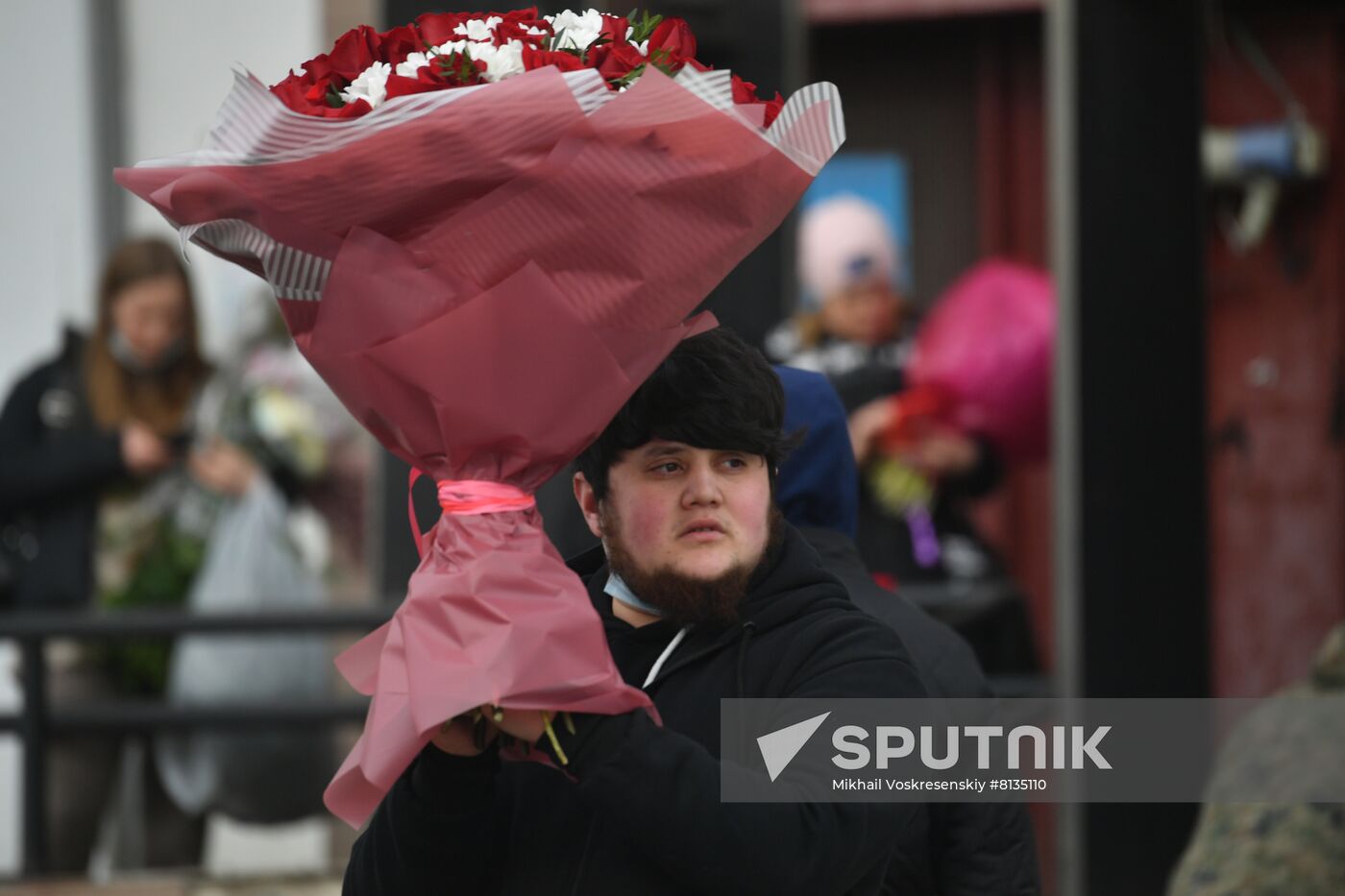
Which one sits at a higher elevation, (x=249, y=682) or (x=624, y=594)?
(x=624, y=594)

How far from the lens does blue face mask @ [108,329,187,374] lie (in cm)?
539

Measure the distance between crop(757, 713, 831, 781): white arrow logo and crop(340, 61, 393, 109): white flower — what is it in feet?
2.78

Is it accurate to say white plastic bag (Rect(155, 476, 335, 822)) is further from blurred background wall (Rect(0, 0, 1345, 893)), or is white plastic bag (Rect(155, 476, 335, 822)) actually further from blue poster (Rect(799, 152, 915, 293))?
blue poster (Rect(799, 152, 915, 293))

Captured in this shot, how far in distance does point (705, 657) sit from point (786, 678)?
0.37 feet

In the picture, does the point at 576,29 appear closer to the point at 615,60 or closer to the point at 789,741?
the point at 615,60

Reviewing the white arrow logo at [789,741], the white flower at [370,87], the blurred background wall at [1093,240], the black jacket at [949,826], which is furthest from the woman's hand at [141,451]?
the white arrow logo at [789,741]

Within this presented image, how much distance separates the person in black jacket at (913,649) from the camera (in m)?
2.85

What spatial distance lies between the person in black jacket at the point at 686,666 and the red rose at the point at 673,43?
0.34 m

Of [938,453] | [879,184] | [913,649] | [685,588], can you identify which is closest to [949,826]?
[913,649]

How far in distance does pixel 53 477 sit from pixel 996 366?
287 centimetres

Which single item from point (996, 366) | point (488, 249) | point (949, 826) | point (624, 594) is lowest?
point (949, 826)

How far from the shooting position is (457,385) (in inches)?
79.4

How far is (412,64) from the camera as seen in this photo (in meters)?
2.04

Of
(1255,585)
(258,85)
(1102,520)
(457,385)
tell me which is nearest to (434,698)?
(457,385)
